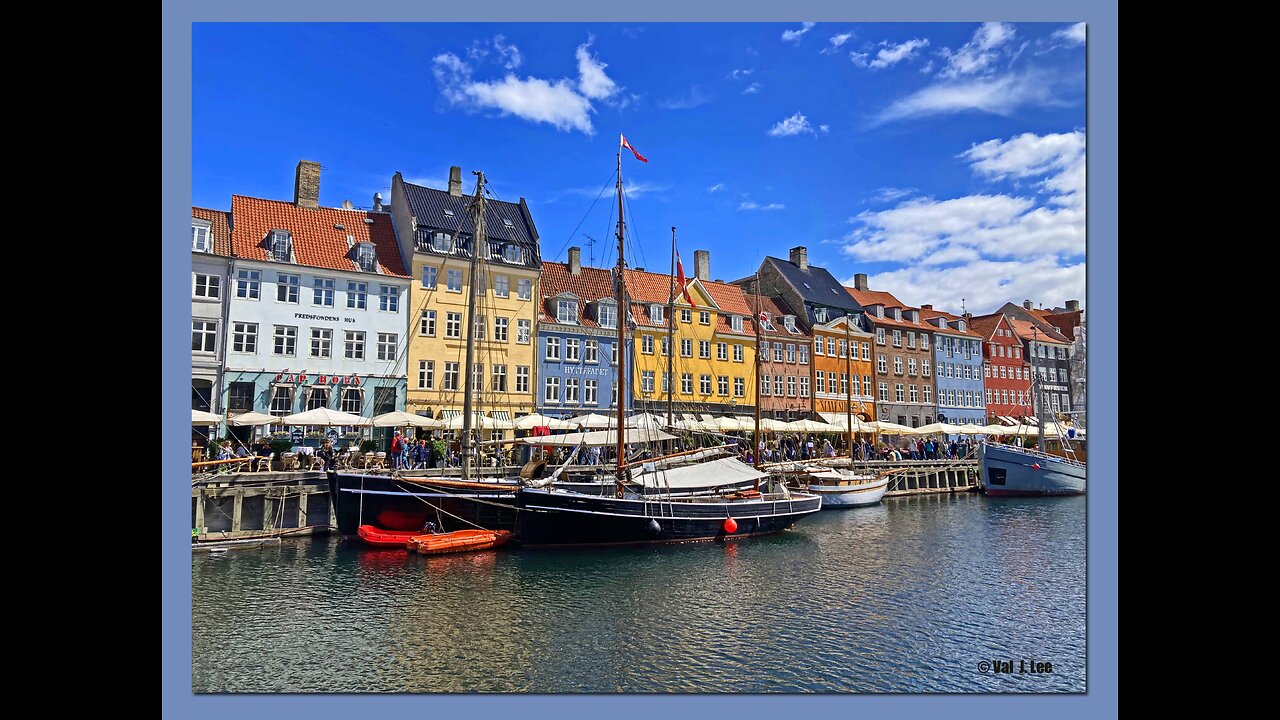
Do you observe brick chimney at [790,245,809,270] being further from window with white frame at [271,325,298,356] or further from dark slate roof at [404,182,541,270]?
window with white frame at [271,325,298,356]

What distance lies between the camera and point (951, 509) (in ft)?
86.6

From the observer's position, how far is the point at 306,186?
26906 millimetres

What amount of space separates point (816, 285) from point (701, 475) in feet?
79.6

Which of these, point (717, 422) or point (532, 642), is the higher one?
point (717, 422)

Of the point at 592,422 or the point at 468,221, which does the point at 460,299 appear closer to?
the point at 468,221

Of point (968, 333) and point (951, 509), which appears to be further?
point (968, 333)

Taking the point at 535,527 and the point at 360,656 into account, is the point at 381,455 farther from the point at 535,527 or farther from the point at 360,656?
the point at 360,656

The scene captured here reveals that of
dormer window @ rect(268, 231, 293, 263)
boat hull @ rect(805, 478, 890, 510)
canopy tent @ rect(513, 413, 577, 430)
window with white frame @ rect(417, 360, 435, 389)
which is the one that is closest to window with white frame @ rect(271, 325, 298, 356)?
dormer window @ rect(268, 231, 293, 263)

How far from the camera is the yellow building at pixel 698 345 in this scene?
33.1m

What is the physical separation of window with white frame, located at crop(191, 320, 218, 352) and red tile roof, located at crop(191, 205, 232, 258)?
198 centimetres

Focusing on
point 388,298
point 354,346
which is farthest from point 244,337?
point 388,298

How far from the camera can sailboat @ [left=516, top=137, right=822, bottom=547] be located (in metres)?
17.2

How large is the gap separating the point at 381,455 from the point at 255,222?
870 cm
